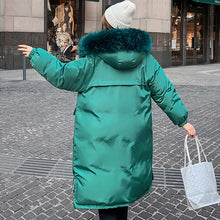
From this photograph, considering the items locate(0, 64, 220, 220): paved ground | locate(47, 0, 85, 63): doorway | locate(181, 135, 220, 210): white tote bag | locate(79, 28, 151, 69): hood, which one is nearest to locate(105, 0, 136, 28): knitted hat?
locate(79, 28, 151, 69): hood

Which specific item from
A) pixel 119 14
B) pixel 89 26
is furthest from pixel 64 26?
pixel 119 14

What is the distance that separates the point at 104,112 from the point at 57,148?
2.94m

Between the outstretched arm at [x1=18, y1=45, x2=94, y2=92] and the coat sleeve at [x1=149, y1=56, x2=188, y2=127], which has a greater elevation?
the outstretched arm at [x1=18, y1=45, x2=94, y2=92]

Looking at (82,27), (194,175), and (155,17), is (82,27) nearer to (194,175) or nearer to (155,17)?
(155,17)

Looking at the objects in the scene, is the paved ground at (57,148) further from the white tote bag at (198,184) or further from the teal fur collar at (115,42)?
the teal fur collar at (115,42)

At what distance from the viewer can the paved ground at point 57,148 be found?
10.6 feet

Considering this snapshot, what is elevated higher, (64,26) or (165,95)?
(64,26)

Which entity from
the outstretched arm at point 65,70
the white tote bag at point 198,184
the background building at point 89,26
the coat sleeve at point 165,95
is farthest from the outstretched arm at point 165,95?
the background building at point 89,26

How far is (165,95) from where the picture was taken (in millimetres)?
2369

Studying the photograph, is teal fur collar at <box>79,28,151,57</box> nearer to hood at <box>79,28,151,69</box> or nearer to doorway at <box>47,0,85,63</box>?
hood at <box>79,28,151,69</box>

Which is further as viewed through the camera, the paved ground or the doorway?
the doorway

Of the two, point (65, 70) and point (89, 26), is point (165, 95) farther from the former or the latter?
point (89, 26)

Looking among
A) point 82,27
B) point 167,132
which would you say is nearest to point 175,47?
point 82,27

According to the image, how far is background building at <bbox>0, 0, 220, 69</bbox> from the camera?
15484 millimetres
